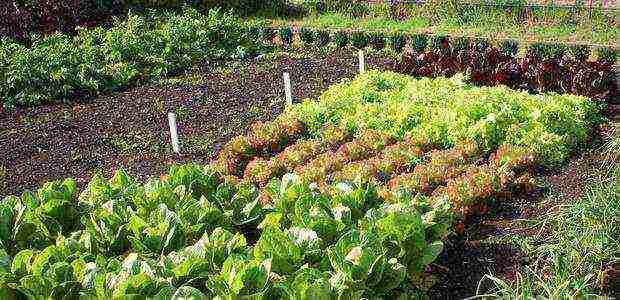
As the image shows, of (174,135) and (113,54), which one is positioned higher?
(113,54)

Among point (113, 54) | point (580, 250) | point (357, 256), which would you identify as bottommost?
point (580, 250)

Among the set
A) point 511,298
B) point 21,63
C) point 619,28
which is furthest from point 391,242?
point 619,28

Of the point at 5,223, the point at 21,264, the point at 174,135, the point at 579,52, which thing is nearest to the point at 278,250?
the point at 21,264

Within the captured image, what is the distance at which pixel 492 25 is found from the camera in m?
16.6

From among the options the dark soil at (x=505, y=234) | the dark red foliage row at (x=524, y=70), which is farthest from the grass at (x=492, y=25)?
the dark soil at (x=505, y=234)

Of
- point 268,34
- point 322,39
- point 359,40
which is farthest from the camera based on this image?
point 268,34

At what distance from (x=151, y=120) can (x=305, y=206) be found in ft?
16.9

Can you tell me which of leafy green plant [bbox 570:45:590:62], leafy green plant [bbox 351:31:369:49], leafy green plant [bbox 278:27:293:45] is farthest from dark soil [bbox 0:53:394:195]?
leafy green plant [bbox 570:45:590:62]

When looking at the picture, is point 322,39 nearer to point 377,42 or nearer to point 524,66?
point 377,42

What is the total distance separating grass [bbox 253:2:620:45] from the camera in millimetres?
15516

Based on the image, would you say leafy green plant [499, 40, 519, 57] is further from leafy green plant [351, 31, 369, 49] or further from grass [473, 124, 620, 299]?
grass [473, 124, 620, 299]

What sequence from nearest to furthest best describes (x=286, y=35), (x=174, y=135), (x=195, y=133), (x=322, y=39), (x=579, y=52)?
(x=174, y=135) < (x=195, y=133) < (x=579, y=52) < (x=322, y=39) < (x=286, y=35)

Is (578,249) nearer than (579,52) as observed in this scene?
Yes

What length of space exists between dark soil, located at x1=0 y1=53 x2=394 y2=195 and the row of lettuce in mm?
352
